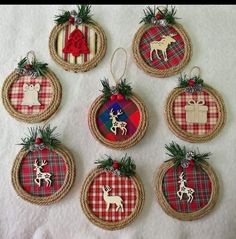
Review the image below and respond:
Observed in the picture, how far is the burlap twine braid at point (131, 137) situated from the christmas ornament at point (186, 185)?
10 cm

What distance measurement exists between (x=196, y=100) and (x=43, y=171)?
50cm

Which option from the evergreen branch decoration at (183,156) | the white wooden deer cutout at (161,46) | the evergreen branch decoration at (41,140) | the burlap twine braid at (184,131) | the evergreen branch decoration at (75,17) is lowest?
the evergreen branch decoration at (183,156)

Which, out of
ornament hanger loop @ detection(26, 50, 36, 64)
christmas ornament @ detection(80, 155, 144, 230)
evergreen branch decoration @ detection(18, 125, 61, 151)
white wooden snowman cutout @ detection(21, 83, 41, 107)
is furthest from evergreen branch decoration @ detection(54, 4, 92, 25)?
christmas ornament @ detection(80, 155, 144, 230)

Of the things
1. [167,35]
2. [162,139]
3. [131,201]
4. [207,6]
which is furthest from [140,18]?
[131,201]

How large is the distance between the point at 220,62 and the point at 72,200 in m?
0.62

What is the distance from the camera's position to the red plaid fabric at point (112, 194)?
1.00m

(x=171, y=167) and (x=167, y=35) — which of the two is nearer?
(x=171, y=167)

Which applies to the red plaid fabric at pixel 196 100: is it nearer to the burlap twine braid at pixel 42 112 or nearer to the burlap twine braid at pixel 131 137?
the burlap twine braid at pixel 131 137

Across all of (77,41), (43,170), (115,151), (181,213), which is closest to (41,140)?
(43,170)

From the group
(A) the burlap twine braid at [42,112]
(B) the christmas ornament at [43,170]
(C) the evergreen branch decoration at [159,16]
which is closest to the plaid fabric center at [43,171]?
(B) the christmas ornament at [43,170]

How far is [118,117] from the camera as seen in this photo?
1054 millimetres

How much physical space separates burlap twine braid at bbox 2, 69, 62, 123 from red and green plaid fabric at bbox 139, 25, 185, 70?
0.94 feet

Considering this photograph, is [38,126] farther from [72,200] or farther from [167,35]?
[167,35]

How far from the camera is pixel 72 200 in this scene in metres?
1.01
